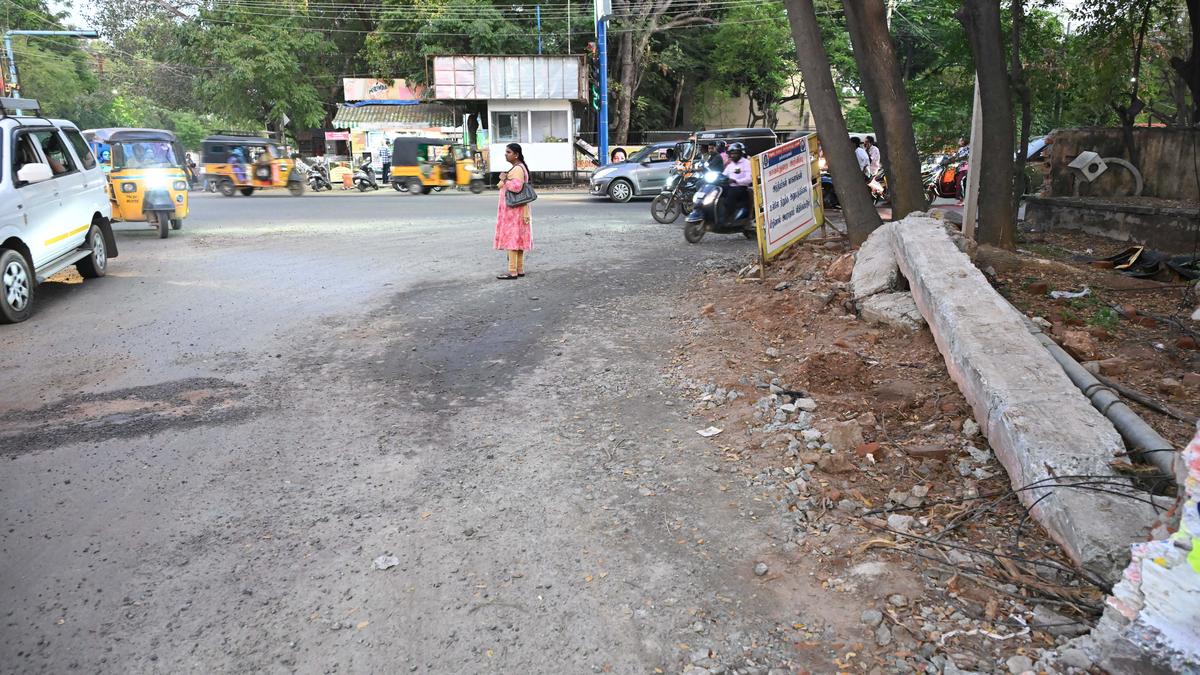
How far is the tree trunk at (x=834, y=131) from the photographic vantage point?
31.3 feet

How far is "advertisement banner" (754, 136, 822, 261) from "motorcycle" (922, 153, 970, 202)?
1118cm

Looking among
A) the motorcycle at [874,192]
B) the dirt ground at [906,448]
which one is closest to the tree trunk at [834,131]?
the dirt ground at [906,448]

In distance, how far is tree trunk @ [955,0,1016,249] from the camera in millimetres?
8945

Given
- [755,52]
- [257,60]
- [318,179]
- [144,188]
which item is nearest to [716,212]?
[144,188]

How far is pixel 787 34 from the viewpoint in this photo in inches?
1391

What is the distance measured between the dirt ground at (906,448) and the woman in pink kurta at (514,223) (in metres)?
2.93

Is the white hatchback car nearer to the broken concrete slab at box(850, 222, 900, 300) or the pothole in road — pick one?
the pothole in road

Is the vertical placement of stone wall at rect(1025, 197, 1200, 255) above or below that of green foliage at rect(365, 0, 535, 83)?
below

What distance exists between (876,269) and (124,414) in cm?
595

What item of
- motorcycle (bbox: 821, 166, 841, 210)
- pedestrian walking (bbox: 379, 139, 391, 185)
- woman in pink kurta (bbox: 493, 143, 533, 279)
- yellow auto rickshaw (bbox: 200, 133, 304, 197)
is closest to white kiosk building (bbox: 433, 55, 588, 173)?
pedestrian walking (bbox: 379, 139, 391, 185)

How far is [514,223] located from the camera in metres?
10.1

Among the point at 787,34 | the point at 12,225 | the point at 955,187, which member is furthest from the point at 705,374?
the point at 787,34

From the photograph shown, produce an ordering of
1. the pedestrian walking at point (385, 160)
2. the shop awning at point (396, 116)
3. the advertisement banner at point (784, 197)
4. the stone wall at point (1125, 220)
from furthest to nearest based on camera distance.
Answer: the shop awning at point (396, 116) < the pedestrian walking at point (385, 160) < the stone wall at point (1125, 220) < the advertisement banner at point (784, 197)

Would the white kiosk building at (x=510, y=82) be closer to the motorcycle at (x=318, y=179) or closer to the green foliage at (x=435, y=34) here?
the green foliage at (x=435, y=34)
